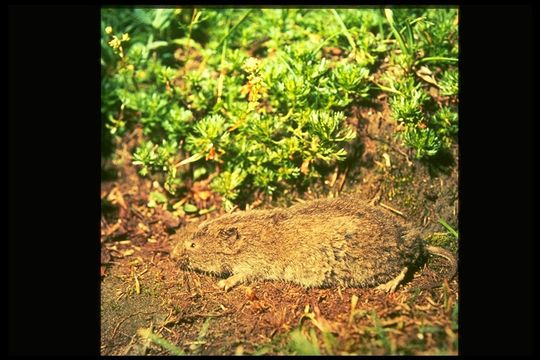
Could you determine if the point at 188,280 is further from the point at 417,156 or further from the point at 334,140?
the point at 417,156

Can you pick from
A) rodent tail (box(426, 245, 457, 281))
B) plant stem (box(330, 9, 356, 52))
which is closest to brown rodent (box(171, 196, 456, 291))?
rodent tail (box(426, 245, 457, 281))

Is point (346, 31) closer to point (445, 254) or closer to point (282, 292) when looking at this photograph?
point (445, 254)

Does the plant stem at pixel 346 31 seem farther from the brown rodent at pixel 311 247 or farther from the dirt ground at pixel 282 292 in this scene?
the brown rodent at pixel 311 247

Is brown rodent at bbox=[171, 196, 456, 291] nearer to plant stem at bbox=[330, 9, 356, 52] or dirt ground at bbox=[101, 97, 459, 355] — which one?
dirt ground at bbox=[101, 97, 459, 355]

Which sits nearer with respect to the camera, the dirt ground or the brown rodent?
the dirt ground

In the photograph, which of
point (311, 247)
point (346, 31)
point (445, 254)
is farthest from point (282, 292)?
point (346, 31)

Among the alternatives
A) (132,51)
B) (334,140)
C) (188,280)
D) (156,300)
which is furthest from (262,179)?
(132,51)

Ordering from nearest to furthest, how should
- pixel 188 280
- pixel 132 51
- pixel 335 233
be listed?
pixel 335 233 → pixel 188 280 → pixel 132 51
